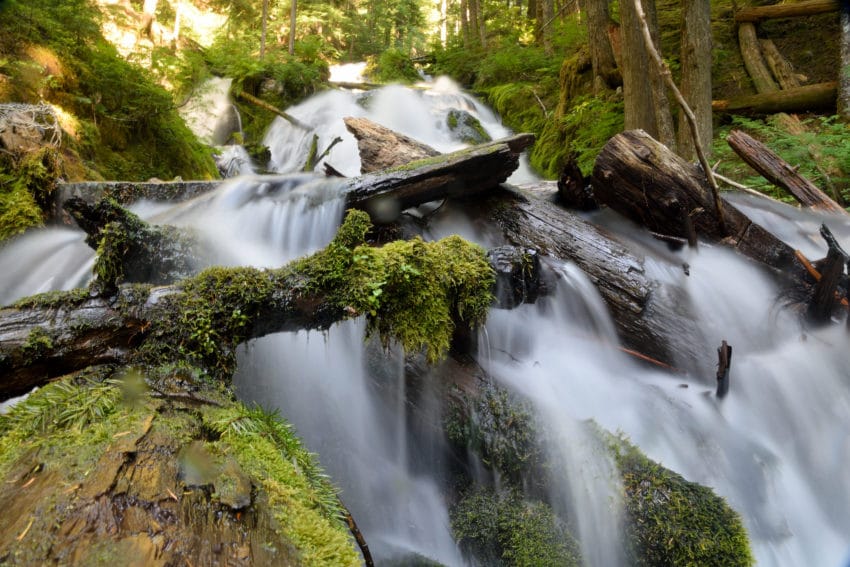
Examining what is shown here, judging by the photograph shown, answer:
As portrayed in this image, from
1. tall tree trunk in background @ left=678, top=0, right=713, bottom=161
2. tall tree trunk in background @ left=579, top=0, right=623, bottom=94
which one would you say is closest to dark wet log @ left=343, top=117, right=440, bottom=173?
tall tree trunk in background @ left=678, top=0, right=713, bottom=161

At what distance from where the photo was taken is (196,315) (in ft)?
7.34

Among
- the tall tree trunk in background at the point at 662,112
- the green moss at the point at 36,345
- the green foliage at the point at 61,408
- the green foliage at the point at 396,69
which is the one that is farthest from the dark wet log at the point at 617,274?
the green foliage at the point at 396,69

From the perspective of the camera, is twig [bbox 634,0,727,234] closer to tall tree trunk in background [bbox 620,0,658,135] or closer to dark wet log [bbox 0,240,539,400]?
tall tree trunk in background [bbox 620,0,658,135]

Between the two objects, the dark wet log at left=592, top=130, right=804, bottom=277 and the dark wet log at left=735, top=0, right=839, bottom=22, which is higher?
the dark wet log at left=735, top=0, right=839, bottom=22

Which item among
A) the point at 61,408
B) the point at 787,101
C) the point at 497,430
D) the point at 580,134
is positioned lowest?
the point at 497,430

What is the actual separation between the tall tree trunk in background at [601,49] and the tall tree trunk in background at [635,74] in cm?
222

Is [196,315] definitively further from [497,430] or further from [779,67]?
[779,67]

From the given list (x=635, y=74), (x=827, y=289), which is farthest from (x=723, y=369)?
(x=635, y=74)

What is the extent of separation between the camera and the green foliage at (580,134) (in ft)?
26.8

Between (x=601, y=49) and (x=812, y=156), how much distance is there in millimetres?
4993

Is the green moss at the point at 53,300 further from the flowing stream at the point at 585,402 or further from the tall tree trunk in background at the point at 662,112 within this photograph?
the tall tree trunk in background at the point at 662,112

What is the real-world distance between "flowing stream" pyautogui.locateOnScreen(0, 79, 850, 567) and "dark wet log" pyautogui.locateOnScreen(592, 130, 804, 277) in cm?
28

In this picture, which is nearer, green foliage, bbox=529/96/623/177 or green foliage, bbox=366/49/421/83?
green foliage, bbox=529/96/623/177

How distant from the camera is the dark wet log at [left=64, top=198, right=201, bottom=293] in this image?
2.60 m
